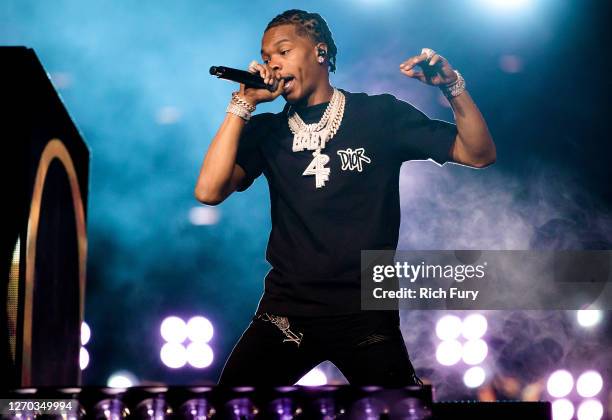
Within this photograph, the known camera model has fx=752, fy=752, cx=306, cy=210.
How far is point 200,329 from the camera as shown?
144 inches

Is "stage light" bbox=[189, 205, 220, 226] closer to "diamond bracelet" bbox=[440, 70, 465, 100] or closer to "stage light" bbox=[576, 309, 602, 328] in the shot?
"diamond bracelet" bbox=[440, 70, 465, 100]

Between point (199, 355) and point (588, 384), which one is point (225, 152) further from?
point (588, 384)

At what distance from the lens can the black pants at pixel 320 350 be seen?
1.97m

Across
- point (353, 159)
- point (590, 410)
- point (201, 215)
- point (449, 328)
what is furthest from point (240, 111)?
point (590, 410)

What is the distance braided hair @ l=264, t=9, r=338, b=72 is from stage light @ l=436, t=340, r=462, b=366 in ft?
5.93

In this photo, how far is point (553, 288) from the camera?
3391 mm

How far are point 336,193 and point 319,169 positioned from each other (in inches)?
3.7

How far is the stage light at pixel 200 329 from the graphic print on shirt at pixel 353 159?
1639mm

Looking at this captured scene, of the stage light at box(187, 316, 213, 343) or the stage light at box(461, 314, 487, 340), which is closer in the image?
the stage light at box(187, 316, 213, 343)

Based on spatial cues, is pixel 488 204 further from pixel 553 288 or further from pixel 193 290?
pixel 193 290

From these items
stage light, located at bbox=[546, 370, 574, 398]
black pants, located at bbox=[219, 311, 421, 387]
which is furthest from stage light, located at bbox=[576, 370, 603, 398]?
black pants, located at bbox=[219, 311, 421, 387]

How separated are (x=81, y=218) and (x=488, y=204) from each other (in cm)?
179

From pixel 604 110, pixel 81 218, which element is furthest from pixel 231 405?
pixel 604 110

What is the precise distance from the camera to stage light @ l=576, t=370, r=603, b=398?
12.4ft
